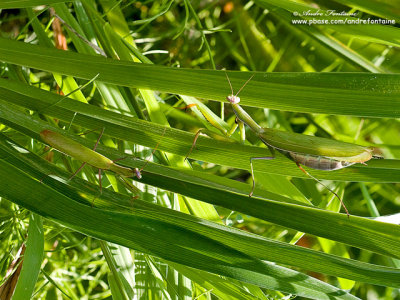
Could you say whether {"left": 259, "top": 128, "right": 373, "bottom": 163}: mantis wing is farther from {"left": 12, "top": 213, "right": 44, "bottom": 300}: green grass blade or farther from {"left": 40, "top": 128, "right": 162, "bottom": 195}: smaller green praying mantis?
{"left": 12, "top": 213, "right": 44, "bottom": 300}: green grass blade

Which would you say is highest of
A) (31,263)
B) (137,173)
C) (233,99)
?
(233,99)

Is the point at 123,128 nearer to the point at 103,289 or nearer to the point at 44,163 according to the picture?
the point at 44,163

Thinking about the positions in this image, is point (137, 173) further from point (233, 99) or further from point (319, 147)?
point (319, 147)

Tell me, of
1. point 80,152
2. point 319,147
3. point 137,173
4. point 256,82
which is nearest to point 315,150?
point 319,147

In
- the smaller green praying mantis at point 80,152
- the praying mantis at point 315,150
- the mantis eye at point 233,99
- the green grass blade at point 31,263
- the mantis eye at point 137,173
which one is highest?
the mantis eye at point 233,99

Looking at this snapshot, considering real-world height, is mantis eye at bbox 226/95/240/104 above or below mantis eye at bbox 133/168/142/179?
above

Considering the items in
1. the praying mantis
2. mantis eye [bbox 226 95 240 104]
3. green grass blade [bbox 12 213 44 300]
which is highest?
mantis eye [bbox 226 95 240 104]

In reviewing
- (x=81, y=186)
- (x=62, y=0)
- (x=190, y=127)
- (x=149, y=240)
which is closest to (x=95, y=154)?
(x=81, y=186)

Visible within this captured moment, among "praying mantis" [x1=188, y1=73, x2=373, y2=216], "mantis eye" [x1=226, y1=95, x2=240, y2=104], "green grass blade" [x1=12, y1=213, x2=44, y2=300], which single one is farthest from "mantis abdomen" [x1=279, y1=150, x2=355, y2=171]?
"green grass blade" [x1=12, y1=213, x2=44, y2=300]

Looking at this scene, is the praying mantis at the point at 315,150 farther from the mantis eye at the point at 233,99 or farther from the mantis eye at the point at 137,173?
the mantis eye at the point at 137,173

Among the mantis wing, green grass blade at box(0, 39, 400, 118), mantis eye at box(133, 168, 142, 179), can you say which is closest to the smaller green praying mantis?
mantis eye at box(133, 168, 142, 179)

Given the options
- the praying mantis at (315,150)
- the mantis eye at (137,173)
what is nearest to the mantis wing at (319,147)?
the praying mantis at (315,150)
